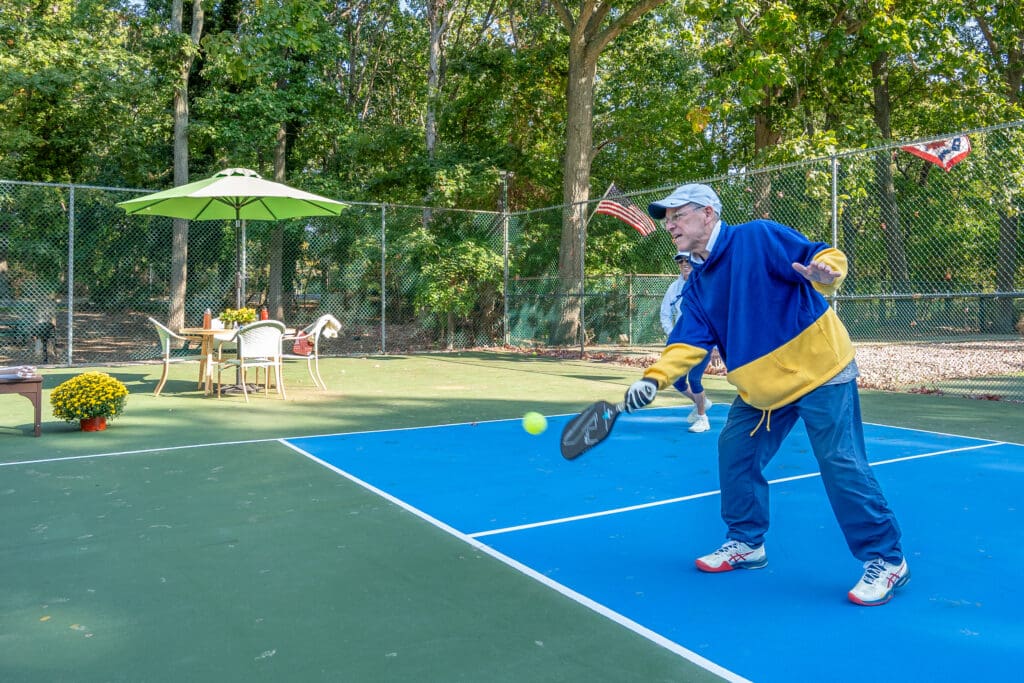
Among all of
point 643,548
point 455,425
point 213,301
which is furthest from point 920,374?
point 213,301

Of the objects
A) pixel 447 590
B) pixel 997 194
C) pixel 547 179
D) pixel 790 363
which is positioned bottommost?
pixel 447 590

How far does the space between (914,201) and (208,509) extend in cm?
2425

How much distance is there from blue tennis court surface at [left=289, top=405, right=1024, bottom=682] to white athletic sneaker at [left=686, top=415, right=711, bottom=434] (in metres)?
0.16

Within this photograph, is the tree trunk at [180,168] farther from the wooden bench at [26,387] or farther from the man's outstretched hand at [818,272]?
the man's outstretched hand at [818,272]

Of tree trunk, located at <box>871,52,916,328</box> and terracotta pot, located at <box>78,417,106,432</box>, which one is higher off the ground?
tree trunk, located at <box>871,52,916,328</box>

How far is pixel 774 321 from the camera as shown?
3305 mm

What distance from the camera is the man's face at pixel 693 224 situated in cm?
343

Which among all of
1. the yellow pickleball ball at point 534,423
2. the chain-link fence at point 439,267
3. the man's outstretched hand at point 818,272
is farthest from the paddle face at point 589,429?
the chain-link fence at point 439,267

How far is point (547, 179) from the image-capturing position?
22688 mm

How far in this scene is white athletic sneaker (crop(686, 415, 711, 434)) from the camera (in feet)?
24.1

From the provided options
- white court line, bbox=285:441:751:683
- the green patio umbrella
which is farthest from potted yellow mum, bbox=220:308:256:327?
white court line, bbox=285:441:751:683

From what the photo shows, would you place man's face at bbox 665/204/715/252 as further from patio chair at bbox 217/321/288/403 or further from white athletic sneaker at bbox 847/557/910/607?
patio chair at bbox 217/321/288/403

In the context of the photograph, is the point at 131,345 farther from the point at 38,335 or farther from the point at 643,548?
the point at 643,548

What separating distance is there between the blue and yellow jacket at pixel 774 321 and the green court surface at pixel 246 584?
116 cm
